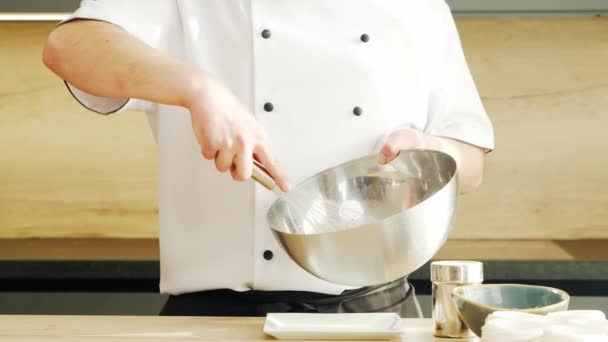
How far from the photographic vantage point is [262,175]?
3.16ft

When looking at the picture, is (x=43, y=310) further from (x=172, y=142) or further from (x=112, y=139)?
(x=172, y=142)

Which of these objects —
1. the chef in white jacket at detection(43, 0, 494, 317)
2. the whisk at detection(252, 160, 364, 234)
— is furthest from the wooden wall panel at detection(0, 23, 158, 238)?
the whisk at detection(252, 160, 364, 234)

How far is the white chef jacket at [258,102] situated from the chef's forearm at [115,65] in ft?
0.29

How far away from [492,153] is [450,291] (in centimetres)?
148

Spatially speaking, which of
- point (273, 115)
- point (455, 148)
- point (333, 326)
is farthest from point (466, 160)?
point (333, 326)

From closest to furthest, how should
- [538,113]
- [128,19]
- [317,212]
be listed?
[317,212], [128,19], [538,113]

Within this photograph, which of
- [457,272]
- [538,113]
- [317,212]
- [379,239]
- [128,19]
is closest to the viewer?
[379,239]

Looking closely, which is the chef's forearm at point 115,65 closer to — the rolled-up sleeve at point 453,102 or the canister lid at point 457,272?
the canister lid at point 457,272

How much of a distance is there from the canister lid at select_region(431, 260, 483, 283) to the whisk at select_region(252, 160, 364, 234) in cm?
14

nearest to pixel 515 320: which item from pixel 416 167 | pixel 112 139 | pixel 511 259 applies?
pixel 416 167

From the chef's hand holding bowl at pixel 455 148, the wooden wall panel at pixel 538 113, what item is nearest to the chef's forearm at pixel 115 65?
the chef's hand holding bowl at pixel 455 148

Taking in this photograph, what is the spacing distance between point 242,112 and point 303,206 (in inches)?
7.2

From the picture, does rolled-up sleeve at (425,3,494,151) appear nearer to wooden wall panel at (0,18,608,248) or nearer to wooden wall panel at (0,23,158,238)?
wooden wall panel at (0,18,608,248)

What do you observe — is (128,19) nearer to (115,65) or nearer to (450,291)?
(115,65)
